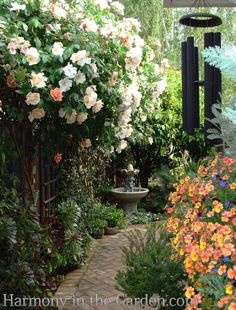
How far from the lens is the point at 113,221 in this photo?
6586mm

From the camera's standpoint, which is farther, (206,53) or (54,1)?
(54,1)

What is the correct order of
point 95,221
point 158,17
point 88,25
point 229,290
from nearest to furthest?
point 229,290
point 88,25
point 95,221
point 158,17

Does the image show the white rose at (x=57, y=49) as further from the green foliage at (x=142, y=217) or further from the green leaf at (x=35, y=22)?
the green foliage at (x=142, y=217)

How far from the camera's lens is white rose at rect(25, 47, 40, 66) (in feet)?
9.94

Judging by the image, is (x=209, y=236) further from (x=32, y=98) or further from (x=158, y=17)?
(x=158, y=17)

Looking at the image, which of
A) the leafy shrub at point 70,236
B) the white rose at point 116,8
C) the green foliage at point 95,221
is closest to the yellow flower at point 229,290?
the leafy shrub at point 70,236

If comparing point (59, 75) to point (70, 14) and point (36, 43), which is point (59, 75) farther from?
point (70, 14)

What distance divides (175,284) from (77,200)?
9.96 feet

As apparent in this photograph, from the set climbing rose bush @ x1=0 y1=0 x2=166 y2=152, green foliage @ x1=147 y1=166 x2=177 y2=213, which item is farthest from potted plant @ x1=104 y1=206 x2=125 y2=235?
climbing rose bush @ x1=0 y1=0 x2=166 y2=152

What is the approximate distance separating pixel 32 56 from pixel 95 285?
90.4 inches

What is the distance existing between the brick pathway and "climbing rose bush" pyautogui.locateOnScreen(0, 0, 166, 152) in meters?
1.09

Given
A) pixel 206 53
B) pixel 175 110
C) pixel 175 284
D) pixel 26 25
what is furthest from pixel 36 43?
pixel 175 110

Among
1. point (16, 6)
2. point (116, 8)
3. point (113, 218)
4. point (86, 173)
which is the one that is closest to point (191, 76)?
point (16, 6)

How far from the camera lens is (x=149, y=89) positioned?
203 inches
